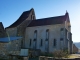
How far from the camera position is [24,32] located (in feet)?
144

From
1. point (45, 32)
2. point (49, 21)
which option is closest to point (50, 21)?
point (49, 21)

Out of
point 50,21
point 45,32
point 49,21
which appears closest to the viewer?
point 45,32

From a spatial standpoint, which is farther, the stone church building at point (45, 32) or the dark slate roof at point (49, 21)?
the dark slate roof at point (49, 21)

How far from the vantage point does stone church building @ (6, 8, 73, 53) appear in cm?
3672

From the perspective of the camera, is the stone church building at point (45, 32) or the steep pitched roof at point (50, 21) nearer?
the stone church building at point (45, 32)

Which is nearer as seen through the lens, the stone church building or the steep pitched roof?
the stone church building

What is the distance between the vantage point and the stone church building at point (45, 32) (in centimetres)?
3672

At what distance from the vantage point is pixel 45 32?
3975 centimetres

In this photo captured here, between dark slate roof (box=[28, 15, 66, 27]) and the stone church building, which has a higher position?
dark slate roof (box=[28, 15, 66, 27])

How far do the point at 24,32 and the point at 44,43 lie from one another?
8410mm

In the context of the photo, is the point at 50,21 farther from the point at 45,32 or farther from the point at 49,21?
the point at 45,32

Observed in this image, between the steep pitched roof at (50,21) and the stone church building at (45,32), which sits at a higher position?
the steep pitched roof at (50,21)

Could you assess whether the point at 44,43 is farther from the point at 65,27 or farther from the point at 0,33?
the point at 0,33

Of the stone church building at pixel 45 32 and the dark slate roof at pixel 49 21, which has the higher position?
the dark slate roof at pixel 49 21
